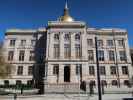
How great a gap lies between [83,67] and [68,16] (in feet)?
75.8

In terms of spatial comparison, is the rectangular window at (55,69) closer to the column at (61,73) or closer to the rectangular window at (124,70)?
the column at (61,73)

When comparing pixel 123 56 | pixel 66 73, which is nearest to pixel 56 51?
pixel 66 73

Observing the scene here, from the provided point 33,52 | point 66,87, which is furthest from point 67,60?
point 33,52

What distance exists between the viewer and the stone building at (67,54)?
42.5m

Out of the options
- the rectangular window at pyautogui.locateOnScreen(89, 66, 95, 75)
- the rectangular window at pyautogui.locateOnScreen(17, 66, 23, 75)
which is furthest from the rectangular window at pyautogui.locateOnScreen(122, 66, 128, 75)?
the rectangular window at pyautogui.locateOnScreen(17, 66, 23, 75)

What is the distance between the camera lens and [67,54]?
44000 mm

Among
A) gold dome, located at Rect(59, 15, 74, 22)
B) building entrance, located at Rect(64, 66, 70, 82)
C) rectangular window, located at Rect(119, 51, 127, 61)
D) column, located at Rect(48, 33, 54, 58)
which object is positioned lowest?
building entrance, located at Rect(64, 66, 70, 82)

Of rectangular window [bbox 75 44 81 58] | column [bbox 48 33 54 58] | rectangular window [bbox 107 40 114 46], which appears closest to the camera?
column [bbox 48 33 54 58]

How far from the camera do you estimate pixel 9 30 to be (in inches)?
2019

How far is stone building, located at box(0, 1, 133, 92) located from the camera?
139ft

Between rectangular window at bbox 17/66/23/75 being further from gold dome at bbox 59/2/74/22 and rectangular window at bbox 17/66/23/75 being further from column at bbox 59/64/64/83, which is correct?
gold dome at bbox 59/2/74/22

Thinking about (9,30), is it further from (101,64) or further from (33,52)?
(101,64)

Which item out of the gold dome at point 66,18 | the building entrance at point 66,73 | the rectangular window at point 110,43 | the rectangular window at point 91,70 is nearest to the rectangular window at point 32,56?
the building entrance at point 66,73

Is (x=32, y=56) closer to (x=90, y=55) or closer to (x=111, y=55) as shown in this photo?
(x=90, y=55)
